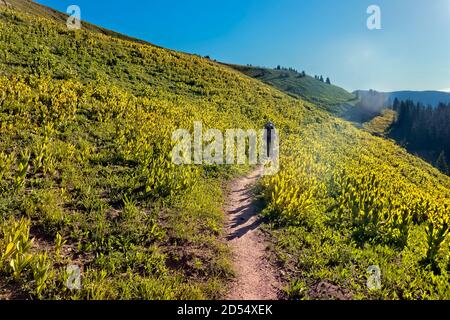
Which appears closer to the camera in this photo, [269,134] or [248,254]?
[248,254]

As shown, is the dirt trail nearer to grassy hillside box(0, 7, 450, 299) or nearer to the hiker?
grassy hillside box(0, 7, 450, 299)

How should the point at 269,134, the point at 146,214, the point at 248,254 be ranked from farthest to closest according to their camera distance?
1. the point at 269,134
2. the point at 146,214
3. the point at 248,254

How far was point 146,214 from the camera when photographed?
8812mm

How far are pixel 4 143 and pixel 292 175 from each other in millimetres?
10631

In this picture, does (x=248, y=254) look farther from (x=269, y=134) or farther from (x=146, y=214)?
(x=269, y=134)

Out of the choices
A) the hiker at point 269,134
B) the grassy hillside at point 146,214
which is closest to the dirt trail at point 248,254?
the grassy hillside at point 146,214

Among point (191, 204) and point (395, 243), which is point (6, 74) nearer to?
→ point (191, 204)

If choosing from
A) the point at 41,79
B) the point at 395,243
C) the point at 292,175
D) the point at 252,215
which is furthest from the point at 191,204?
the point at 41,79

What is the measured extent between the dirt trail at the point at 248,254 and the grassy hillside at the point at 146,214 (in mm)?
366

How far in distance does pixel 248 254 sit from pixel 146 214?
3.11m

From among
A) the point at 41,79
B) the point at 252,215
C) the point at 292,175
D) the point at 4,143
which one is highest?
the point at 41,79

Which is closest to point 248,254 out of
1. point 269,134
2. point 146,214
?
point 146,214

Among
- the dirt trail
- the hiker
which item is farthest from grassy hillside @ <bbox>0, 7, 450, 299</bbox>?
the hiker
